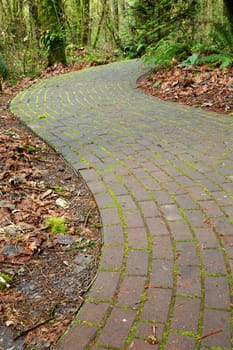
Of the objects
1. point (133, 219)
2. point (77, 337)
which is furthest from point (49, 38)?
point (77, 337)

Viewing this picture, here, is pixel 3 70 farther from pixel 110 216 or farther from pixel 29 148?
pixel 110 216

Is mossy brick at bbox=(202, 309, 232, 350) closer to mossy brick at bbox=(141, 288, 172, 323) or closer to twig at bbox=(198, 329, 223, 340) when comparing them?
twig at bbox=(198, 329, 223, 340)

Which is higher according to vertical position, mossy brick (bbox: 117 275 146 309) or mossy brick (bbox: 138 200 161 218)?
mossy brick (bbox: 138 200 161 218)

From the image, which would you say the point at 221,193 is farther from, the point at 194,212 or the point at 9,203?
the point at 9,203

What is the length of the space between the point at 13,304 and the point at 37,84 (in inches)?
357

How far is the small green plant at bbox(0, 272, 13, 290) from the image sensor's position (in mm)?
2439

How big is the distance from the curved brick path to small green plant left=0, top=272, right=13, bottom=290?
1.97 feet

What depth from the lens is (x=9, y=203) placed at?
3.44 metres

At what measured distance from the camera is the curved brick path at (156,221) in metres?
2.09

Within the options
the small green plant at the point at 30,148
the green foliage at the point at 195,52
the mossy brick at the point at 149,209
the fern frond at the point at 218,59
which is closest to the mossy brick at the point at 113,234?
the mossy brick at the point at 149,209

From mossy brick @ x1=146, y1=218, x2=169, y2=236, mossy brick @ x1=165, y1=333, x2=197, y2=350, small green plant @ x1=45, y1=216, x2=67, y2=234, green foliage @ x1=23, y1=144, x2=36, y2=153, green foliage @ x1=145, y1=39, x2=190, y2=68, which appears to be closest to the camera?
mossy brick @ x1=165, y1=333, x2=197, y2=350

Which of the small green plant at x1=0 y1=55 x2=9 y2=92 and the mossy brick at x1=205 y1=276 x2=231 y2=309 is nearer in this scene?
the mossy brick at x1=205 y1=276 x2=231 y2=309

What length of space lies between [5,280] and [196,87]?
21.0 ft

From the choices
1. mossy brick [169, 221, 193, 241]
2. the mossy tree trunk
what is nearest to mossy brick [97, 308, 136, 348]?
mossy brick [169, 221, 193, 241]
